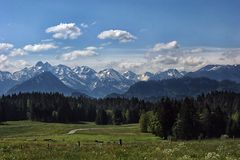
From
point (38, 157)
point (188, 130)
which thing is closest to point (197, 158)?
point (38, 157)

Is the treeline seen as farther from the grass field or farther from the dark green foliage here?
the grass field

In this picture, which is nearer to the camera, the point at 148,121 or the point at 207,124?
the point at 207,124

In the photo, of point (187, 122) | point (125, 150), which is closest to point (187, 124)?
point (187, 122)

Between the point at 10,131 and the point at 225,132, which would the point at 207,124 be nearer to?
the point at 225,132

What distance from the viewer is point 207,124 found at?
5177 inches

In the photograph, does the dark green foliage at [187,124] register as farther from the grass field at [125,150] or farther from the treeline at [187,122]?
the grass field at [125,150]

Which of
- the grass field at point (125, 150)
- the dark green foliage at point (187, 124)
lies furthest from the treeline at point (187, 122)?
the grass field at point (125, 150)

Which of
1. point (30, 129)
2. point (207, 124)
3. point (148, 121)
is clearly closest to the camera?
point (207, 124)

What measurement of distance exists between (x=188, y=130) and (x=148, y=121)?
82.6 feet

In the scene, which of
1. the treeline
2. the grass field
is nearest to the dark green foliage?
the treeline

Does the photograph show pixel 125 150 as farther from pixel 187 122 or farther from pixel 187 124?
pixel 187 122

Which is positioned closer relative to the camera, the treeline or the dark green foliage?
the dark green foliage

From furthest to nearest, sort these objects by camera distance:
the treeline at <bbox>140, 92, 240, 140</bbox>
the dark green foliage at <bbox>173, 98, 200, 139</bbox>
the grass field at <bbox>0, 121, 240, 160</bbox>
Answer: the treeline at <bbox>140, 92, 240, 140</bbox> → the dark green foliage at <bbox>173, 98, 200, 139</bbox> → the grass field at <bbox>0, 121, 240, 160</bbox>

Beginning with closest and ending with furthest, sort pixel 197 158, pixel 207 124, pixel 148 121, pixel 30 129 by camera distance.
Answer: pixel 197 158 < pixel 207 124 < pixel 148 121 < pixel 30 129
